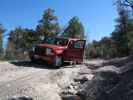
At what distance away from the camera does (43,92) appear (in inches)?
506

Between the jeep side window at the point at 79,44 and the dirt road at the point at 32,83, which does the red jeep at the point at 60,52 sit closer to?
the jeep side window at the point at 79,44

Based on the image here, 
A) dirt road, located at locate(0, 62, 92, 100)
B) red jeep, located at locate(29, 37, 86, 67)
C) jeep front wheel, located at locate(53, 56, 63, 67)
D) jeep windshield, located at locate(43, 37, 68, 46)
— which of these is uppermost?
jeep windshield, located at locate(43, 37, 68, 46)

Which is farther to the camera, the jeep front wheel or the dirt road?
the jeep front wheel

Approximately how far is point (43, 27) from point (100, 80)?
49.9 meters

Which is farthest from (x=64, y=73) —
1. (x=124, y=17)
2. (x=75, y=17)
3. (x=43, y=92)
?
(x=75, y=17)

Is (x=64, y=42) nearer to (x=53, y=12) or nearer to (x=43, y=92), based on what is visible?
(x=43, y=92)

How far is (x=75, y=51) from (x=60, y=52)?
1.08 meters

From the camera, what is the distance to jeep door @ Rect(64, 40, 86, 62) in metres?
21.3

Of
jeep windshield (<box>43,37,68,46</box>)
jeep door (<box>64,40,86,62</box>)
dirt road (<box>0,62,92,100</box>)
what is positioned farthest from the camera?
jeep windshield (<box>43,37,68,46</box>)

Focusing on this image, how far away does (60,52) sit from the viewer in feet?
68.7

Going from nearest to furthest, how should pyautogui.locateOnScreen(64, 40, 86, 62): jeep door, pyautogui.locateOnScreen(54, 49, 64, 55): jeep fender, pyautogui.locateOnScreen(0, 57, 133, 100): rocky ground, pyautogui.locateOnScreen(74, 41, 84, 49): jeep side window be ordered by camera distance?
pyautogui.locateOnScreen(0, 57, 133, 100): rocky ground → pyautogui.locateOnScreen(54, 49, 64, 55): jeep fender → pyautogui.locateOnScreen(64, 40, 86, 62): jeep door → pyautogui.locateOnScreen(74, 41, 84, 49): jeep side window

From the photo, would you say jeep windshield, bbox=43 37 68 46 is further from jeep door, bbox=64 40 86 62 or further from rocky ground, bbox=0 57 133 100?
rocky ground, bbox=0 57 133 100

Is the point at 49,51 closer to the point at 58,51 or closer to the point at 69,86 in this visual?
the point at 58,51

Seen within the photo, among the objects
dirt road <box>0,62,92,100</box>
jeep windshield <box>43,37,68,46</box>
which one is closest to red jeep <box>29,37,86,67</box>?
jeep windshield <box>43,37,68,46</box>
